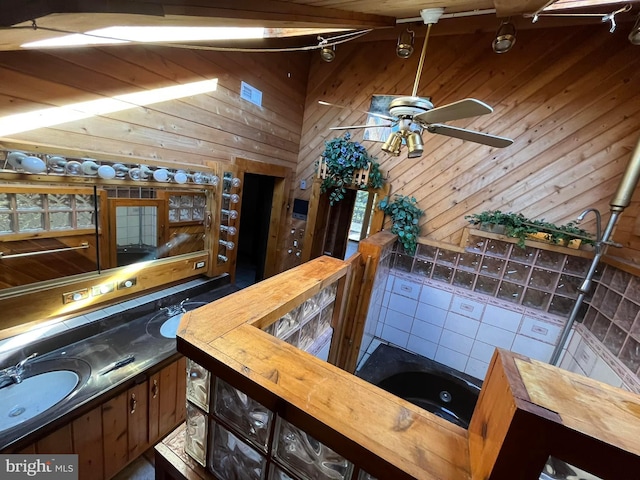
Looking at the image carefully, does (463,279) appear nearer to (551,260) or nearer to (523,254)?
(523,254)

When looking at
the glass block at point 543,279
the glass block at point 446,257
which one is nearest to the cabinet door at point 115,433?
the glass block at point 446,257

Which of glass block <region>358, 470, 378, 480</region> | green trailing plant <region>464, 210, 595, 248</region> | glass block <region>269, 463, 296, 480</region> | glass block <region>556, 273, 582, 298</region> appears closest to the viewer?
glass block <region>358, 470, 378, 480</region>

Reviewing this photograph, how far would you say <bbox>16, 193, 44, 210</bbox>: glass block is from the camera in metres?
1.33

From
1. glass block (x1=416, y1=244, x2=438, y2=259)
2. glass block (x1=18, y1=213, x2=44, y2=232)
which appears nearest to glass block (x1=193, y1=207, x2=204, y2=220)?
glass block (x1=18, y1=213, x2=44, y2=232)

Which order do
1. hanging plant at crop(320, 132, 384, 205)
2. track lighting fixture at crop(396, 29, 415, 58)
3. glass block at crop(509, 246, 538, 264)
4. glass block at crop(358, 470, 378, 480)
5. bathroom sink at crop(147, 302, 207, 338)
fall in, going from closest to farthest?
glass block at crop(358, 470, 378, 480), bathroom sink at crop(147, 302, 207, 338), track lighting fixture at crop(396, 29, 415, 58), glass block at crop(509, 246, 538, 264), hanging plant at crop(320, 132, 384, 205)

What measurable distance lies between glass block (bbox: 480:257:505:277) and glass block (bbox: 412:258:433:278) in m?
0.52

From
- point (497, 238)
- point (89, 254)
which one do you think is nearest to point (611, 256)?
point (497, 238)

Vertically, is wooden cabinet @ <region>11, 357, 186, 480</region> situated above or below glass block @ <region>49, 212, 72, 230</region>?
below

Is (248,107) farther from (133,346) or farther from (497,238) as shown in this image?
(497,238)

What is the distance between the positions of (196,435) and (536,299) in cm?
311

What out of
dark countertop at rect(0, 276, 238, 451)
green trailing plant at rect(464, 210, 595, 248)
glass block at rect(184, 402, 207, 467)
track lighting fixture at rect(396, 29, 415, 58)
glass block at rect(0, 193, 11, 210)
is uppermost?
track lighting fixture at rect(396, 29, 415, 58)

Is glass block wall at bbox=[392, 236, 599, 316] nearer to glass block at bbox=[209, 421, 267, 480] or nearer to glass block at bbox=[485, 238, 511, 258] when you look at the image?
glass block at bbox=[485, 238, 511, 258]

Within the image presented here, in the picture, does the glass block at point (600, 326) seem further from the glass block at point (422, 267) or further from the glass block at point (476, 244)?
the glass block at point (422, 267)

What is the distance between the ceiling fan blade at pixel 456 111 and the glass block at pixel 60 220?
2.05 m
